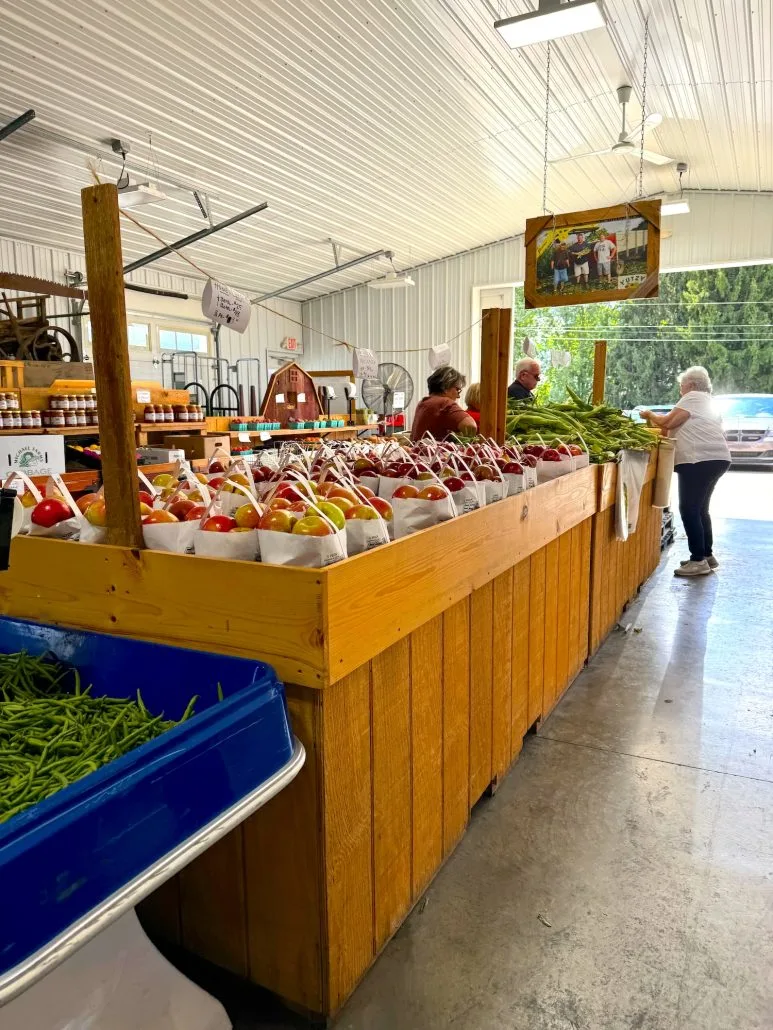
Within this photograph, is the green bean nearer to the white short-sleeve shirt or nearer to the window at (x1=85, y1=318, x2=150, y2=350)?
the white short-sleeve shirt

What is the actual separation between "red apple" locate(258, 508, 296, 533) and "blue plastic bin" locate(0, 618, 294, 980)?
31 cm

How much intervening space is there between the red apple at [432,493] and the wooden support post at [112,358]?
0.77m

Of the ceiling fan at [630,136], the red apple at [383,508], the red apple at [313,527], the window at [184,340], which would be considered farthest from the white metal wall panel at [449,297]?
the red apple at [313,527]

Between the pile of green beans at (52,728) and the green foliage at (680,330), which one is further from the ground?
the green foliage at (680,330)

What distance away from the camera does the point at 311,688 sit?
4.95 ft

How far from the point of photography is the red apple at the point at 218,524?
65.4 inches

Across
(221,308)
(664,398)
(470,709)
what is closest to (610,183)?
(664,398)

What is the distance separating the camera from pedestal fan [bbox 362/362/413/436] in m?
11.1

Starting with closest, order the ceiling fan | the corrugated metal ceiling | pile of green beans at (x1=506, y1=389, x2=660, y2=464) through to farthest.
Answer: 1. pile of green beans at (x1=506, y1=389, x2=660, y2=464)
2. the corrugated metal ceiling
3. the ceiling fan

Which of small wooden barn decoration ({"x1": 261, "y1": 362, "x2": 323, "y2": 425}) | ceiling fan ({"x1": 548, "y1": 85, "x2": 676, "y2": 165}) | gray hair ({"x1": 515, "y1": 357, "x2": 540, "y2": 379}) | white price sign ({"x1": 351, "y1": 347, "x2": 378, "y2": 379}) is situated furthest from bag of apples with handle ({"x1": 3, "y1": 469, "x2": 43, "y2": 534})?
ceiling fan ({"x1": 548, "y1": 85, "x2": 676, "y2": 165})

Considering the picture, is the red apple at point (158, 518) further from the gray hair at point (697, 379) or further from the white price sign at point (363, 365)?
the gray hair at point (697, 379)

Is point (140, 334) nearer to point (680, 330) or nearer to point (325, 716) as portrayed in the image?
point (325, 716)

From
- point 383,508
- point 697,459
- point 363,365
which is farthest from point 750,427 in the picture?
point 383,508

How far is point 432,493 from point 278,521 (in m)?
0.58
